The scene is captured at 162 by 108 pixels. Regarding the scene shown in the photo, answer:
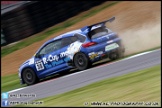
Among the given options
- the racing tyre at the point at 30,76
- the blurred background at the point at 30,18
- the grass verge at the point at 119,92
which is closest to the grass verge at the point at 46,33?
the blurred background at the point at 30,18

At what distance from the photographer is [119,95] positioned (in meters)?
8.91

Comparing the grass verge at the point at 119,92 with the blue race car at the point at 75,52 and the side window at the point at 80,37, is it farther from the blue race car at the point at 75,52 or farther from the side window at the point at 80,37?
the side window at the point at 80,37

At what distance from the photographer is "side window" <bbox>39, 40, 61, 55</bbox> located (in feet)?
48.7

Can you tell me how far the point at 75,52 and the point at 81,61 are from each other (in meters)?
0.32

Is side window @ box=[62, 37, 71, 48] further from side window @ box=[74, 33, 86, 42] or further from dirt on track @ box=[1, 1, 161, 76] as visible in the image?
dirt on track @ box=[1, 1, 161, 76]

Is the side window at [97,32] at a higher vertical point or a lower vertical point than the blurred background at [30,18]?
lower

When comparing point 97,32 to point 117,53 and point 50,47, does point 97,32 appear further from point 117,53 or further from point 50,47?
point 50,47

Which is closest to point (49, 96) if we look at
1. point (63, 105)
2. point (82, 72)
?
point (63, 105)

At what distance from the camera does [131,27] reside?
69.1 ft

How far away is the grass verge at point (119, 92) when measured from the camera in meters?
8.30

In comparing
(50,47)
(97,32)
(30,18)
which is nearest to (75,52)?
(97,32)

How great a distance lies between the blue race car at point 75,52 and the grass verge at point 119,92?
9.90 ft

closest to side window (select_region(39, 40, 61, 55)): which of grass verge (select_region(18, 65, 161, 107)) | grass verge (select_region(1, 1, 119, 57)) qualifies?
grass verge (select_region(18, 65, 161, 107))

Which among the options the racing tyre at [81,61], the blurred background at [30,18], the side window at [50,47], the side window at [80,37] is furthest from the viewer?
the blurred background at [30,18]
